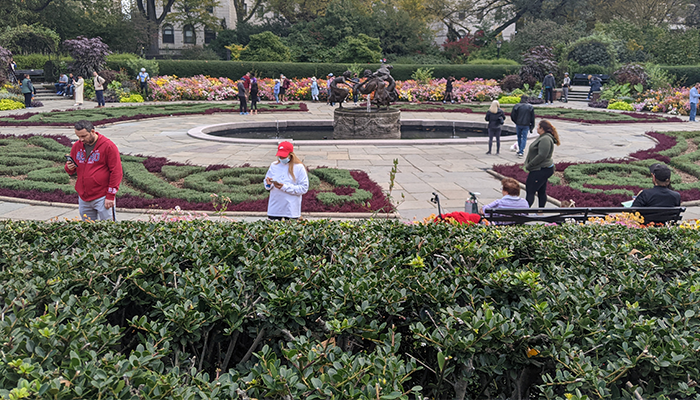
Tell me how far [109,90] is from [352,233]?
92.9 ft

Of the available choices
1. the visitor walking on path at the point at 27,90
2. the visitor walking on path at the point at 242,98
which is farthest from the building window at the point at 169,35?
the visitor walking on path at the point at 242,98

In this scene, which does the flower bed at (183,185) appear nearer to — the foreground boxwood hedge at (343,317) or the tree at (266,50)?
the foreground boxwood hedge at (343,317)

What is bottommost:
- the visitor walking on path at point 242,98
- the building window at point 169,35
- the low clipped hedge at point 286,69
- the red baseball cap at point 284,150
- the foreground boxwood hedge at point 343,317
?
the foreground boxwood hedge at point 343,317

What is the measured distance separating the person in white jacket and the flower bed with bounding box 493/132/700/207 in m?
5.33

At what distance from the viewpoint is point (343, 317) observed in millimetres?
2686

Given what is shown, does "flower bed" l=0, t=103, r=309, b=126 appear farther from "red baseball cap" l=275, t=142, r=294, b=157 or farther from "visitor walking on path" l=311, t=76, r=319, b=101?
"red baseball cap" l=275, t=142, r=294, b=157

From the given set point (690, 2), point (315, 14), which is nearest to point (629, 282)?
point (315, 14)

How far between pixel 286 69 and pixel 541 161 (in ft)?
90.1

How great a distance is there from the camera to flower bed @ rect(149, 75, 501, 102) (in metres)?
29.1

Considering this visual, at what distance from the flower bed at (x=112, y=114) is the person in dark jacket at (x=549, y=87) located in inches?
567

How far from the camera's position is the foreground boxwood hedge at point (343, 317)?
2.15 metres

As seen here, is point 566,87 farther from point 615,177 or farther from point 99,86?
point 99,86

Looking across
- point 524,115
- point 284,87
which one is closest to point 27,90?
point 284,87

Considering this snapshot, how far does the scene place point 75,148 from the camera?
6383 mm
